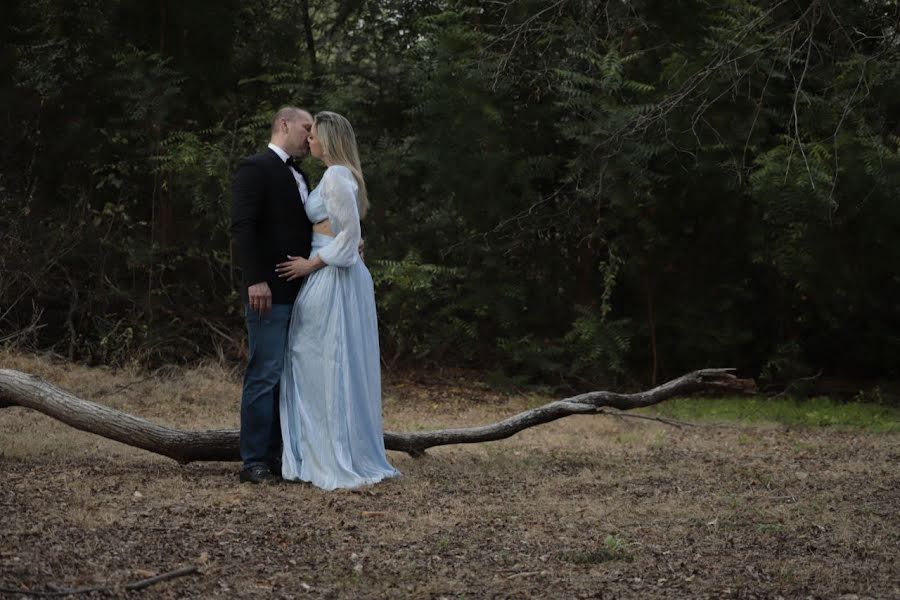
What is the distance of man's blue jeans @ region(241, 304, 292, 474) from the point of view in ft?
19.9

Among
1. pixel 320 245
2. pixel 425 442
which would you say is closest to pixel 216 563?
pixel 320 245

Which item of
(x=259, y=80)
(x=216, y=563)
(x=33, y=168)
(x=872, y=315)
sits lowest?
(x=216, y=563)

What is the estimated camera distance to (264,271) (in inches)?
239

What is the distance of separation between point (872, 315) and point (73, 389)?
25.1 feet

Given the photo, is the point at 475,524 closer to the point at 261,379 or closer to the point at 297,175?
the point at 261,379

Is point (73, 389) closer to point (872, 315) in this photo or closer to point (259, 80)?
point (259, 80)

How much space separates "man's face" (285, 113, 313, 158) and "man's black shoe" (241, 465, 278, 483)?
1.71 m

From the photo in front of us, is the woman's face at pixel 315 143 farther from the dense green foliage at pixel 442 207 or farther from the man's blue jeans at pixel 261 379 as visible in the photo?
the dense green foliage at pixel 442 207

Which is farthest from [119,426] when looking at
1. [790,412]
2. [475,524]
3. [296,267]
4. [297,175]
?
[790,412]

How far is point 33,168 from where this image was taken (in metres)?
11.8

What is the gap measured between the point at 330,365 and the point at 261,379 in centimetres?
37

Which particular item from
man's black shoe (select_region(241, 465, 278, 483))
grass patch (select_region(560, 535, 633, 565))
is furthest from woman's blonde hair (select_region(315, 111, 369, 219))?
grass patch (select_region(560, 535, 633, 565))

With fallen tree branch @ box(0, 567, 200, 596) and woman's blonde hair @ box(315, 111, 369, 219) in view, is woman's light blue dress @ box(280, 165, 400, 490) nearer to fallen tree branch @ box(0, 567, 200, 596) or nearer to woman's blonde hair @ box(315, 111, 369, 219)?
woman's blonde hair @ box(315, 111, 369, 219)

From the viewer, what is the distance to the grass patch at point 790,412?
9.91 metres
